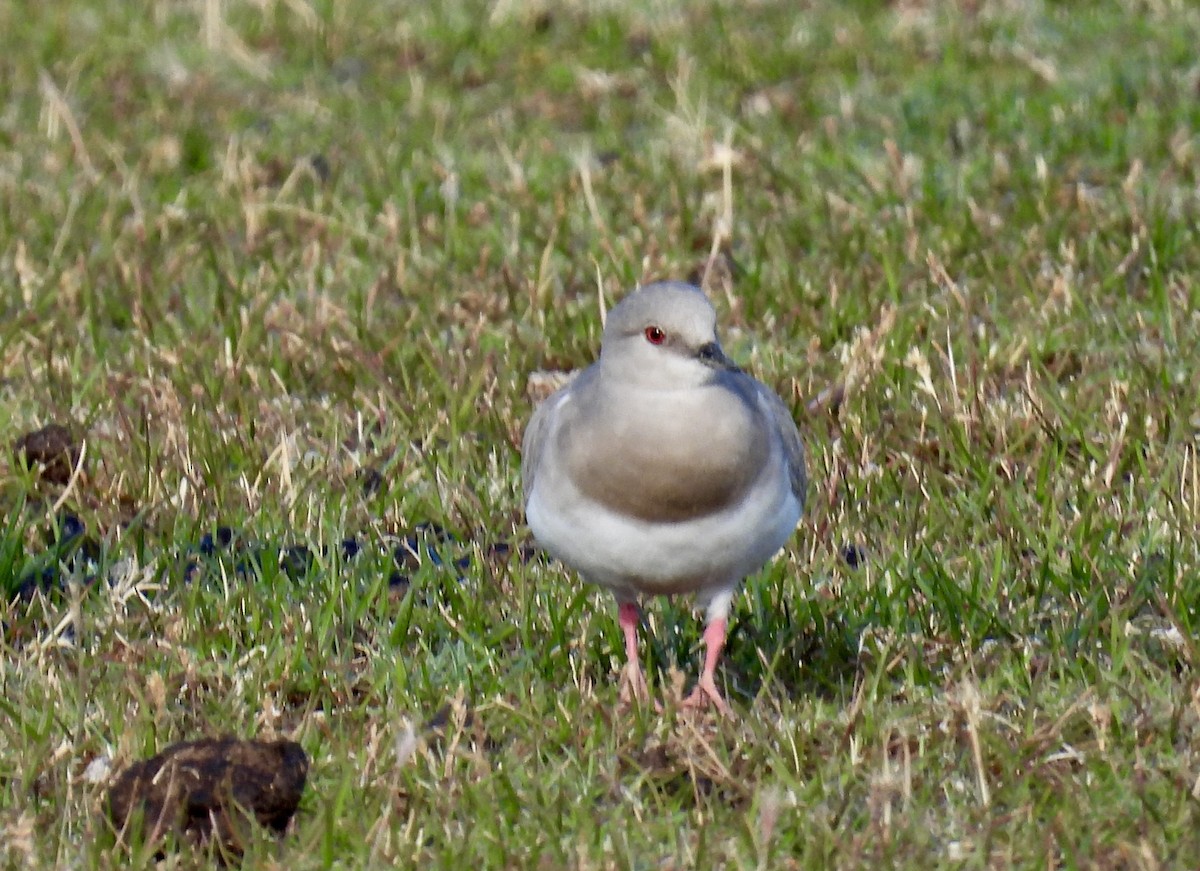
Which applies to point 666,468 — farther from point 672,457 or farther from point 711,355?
point 711,355

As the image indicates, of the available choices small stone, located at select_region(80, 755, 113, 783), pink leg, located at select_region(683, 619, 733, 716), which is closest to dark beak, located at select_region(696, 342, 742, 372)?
pink leg, located at select_region(683, 619, 733, 716)

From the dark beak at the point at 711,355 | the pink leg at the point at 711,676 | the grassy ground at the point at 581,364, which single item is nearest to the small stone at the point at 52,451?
the grassy ground at the point at 581,364

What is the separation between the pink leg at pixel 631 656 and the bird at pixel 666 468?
0.47ft

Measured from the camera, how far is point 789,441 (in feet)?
16.5

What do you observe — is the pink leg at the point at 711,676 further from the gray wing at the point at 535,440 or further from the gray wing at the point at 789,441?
the gray wing at the point at 535,440

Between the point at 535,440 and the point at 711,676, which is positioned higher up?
the point at 535,440

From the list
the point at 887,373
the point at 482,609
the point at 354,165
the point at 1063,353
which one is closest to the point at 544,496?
the point at 482,609

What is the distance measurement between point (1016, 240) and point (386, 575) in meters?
3.23

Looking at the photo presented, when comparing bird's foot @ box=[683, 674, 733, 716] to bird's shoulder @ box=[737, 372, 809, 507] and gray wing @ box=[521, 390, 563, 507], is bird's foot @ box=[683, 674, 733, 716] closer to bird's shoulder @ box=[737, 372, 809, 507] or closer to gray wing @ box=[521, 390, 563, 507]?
bird's shoulder @ box=[737, 372, 809, 507]

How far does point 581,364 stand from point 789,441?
215 centimetres

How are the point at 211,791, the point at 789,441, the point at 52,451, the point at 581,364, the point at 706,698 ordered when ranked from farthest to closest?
the point at 581,364 → the point at 52,451 → the point at 789,441 → the point at 706,698 → the point at 211,791

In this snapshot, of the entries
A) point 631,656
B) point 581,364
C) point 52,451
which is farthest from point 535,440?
point 581,364

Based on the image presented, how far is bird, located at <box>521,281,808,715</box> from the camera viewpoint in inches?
180

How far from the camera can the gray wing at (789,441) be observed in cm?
495
